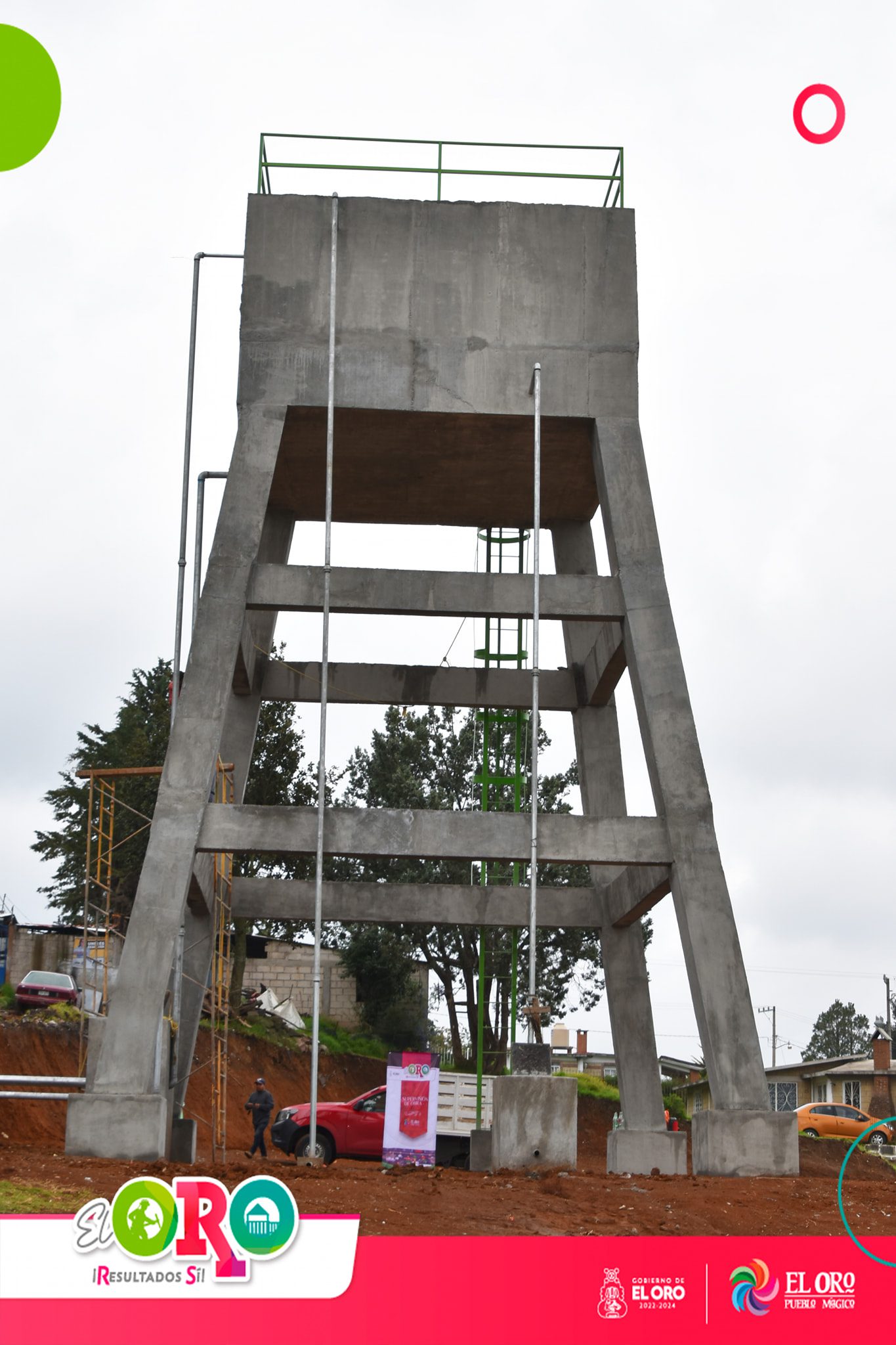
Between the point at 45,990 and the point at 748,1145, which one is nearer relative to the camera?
the point at 748,1145

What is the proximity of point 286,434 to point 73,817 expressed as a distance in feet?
118

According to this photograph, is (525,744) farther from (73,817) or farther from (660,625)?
(660,625)

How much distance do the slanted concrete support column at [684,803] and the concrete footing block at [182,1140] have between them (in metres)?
6.93

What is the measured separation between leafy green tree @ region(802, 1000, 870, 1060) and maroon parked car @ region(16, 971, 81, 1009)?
3329 inches

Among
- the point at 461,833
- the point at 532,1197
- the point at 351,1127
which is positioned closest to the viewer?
the point at 532,1197

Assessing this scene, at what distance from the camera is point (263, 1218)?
10539 millimetres

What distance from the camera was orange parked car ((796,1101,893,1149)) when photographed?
151ft

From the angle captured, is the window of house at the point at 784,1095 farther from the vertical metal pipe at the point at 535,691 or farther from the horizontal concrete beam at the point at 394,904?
the vertical metal pipe at the point at 535,691

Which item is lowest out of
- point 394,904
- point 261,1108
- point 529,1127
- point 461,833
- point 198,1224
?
point 198,1224

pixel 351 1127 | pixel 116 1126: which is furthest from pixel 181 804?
pixel 351 1127

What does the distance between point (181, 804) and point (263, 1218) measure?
8518 millimetres

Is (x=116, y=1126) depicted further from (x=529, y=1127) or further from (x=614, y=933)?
(x=614, y=933)

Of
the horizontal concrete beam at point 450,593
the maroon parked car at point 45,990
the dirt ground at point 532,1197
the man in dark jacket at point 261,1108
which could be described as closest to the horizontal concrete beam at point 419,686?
the horizontal concrete beam at point 450,593

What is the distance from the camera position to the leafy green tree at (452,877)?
52719mm
